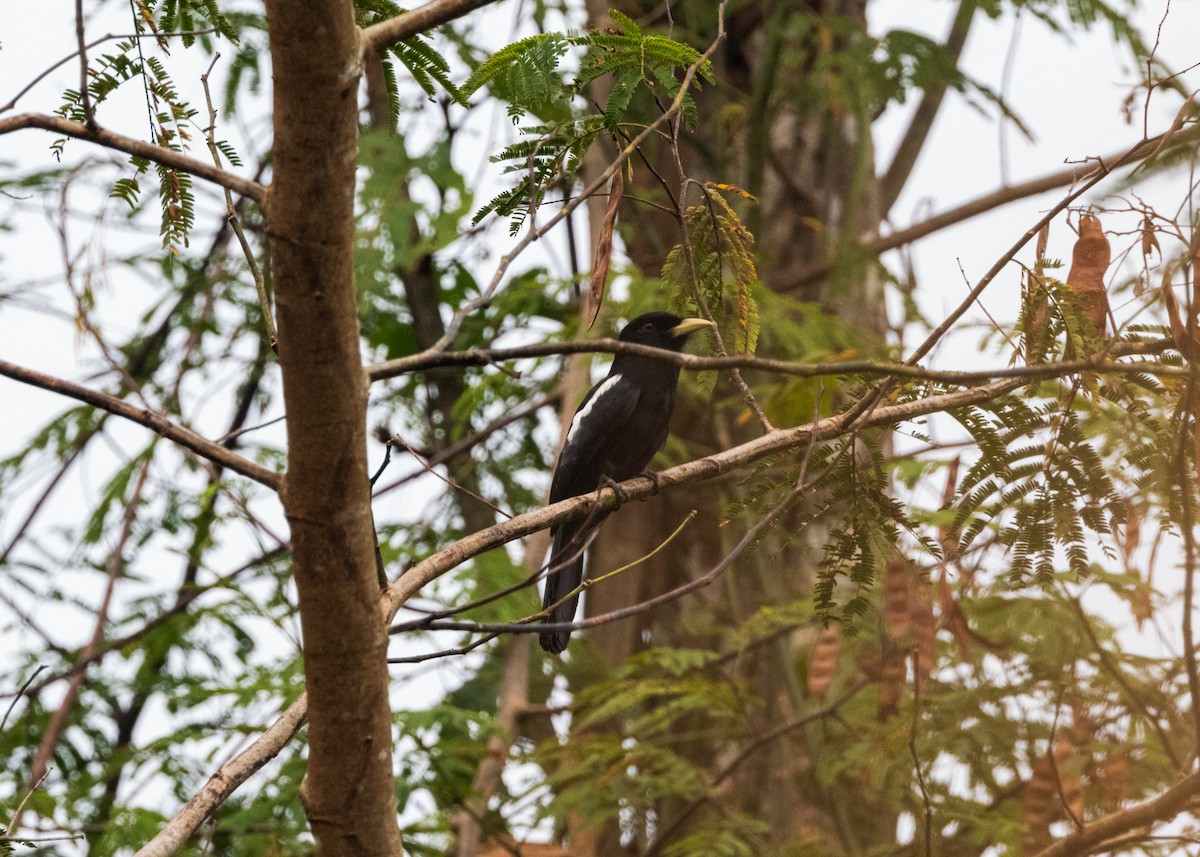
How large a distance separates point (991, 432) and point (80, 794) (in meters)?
5.13

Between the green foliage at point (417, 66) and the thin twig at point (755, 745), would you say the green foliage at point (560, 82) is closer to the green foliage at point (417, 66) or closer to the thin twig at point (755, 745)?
the green foliage at point (417, 66)

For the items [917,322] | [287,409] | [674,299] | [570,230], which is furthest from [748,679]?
[287,409]

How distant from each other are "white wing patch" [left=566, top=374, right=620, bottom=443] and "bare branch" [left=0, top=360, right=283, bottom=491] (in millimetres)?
3434

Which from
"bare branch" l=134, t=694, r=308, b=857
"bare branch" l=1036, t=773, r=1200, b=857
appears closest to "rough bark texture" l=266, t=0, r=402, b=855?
"bare branch" l=134, t=694, r=308, b=857

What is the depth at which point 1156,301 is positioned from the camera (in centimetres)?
343

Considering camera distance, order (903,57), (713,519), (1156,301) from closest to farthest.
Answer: (1156,301)
(903,57)
(713,519)

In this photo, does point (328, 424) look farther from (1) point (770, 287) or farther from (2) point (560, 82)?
(1) point (770, 287)

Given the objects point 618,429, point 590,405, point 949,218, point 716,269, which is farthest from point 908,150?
point 716,269

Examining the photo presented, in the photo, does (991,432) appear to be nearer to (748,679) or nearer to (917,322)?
(917,322)

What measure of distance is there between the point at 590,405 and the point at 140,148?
3.68m

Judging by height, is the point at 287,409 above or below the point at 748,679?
below

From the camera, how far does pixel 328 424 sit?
76.6 inches

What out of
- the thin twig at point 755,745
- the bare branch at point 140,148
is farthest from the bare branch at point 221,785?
the thin twig at point 755,745

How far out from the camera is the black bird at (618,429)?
5.36m
